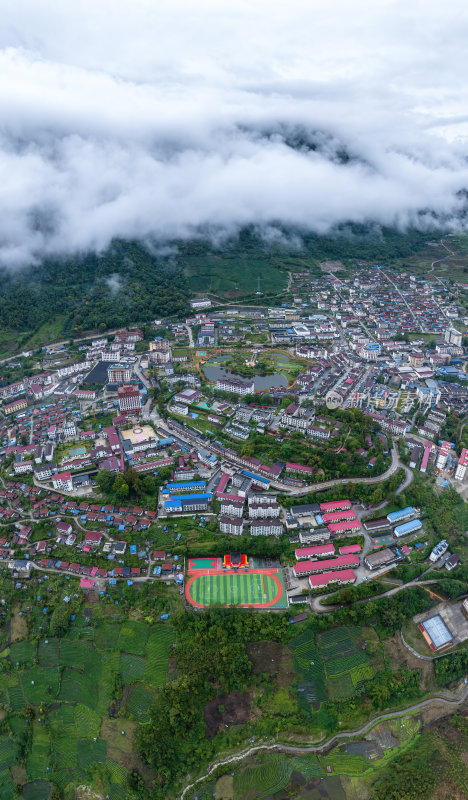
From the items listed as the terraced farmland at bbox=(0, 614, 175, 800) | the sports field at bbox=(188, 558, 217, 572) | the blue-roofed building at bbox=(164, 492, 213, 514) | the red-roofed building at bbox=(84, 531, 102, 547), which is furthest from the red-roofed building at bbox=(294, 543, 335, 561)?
the red-roofed building at bbox=(84, 531, 102, 547)

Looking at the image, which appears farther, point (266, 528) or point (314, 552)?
point (266, 528)

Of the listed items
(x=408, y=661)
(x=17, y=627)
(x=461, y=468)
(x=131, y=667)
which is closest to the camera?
(x=131, y=667)

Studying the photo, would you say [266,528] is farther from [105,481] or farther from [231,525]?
[105,481]

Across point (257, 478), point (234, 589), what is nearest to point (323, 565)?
point (234, 589)

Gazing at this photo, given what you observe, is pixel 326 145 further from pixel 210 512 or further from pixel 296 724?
pixel 296 724

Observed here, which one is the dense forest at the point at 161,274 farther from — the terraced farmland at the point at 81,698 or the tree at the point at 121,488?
the terraced farmland at the point at 81,698

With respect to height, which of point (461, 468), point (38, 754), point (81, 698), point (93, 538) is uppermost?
point (461, 468)

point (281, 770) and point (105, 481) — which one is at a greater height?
point (105, 481)

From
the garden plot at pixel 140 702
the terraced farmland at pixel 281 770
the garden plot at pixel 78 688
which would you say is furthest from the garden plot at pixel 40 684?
the terraced farmland at pixel 281 770

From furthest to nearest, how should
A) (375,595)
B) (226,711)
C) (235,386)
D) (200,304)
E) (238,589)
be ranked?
(200,304) → (235,386) → (238,589) → (375,595) → (226,711)
